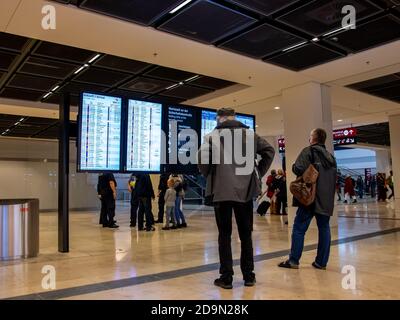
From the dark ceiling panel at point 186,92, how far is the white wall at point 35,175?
8711 mm

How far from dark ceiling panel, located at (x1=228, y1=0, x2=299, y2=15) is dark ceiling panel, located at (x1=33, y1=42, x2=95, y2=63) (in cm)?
313

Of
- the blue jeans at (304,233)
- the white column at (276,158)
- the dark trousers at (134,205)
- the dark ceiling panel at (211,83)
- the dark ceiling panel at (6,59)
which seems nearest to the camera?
the blue jeans at (304,233)

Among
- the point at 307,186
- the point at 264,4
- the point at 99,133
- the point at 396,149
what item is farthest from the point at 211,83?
the point at 396,149

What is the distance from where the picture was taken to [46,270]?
14.7 ft

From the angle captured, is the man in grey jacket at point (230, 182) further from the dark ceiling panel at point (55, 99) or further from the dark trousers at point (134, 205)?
the dark ceiling panel at point (55, 99)

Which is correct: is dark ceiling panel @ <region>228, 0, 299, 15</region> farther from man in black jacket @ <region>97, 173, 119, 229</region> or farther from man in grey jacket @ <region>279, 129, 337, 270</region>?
man in black jacket @ <region>97, 173, 119, 229</region>

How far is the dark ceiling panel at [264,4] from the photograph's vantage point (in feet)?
16.2

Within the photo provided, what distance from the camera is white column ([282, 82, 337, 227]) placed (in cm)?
863

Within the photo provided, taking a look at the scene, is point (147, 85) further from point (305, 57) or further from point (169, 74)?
point (305, 57)

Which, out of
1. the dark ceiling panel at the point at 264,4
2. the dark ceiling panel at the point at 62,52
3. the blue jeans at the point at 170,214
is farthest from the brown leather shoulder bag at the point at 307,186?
the blue jeans at the point at 170,214

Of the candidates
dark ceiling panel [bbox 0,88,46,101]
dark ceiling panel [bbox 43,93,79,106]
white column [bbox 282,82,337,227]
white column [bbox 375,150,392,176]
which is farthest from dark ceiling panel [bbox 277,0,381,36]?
white column [bbox 375,150,392,176]

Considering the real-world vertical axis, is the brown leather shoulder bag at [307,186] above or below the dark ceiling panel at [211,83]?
below

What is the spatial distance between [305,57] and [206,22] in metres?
2.50

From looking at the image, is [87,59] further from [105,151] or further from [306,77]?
[306,77]
